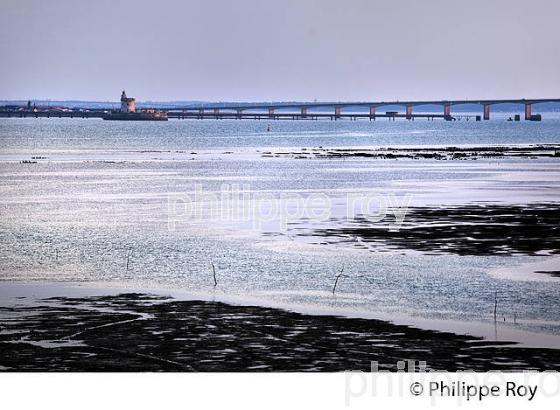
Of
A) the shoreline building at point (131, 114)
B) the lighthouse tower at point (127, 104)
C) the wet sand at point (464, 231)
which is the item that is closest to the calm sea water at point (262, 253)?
the wet sand at point (464, 231)

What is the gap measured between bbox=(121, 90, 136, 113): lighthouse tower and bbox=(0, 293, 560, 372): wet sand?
151 m

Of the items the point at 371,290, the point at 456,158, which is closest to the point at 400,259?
the point at 371,290

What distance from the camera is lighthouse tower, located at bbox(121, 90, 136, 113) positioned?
165875mm

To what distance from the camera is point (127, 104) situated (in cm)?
17650

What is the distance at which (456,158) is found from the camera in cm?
5469

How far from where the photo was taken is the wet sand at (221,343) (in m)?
11.5

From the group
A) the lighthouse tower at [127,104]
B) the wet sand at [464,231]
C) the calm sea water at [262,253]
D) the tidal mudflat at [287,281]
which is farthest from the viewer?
the lighthouse tower at [127,104]

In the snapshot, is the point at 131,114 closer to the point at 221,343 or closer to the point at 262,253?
the point at 262,253

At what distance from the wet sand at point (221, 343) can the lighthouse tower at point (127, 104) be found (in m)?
151

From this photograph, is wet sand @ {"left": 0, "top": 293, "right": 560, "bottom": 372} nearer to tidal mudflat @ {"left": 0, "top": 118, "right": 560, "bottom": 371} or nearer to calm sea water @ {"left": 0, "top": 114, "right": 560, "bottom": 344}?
tidal mudflat @ {"left": 0, "top": 118, "right": 560, "bottom": 371}

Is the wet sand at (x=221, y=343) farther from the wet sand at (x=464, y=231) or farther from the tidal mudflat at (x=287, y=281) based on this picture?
the wet sand at (x=464, y=231)

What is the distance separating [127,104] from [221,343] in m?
166
